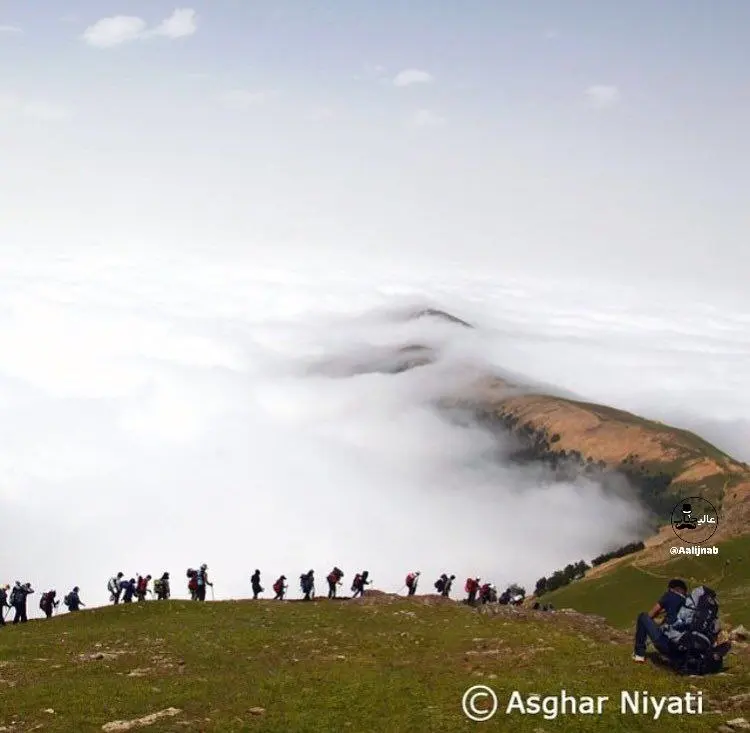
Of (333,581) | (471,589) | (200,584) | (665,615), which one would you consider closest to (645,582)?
(471,589)

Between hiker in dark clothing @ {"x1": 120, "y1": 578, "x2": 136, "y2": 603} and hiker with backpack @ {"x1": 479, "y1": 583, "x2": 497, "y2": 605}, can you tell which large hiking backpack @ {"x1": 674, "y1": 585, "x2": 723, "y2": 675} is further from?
hiker in dark clothing @ {"x1": 120, "y1": 578, "x2": 136, "y2": 603}

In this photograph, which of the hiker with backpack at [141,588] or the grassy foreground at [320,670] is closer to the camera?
the grassy foreground at [320,670]

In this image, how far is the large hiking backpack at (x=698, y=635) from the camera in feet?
71.2

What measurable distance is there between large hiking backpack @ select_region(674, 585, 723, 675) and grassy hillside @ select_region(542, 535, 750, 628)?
53241 millimetres

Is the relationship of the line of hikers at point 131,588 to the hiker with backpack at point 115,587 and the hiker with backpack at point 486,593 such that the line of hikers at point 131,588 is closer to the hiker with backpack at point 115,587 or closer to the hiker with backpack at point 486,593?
the hiker with backpack at point 115,587

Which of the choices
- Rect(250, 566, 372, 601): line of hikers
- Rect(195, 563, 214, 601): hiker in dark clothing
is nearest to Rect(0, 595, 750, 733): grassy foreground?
Rect(250, 566, 372, 601): line of hikers

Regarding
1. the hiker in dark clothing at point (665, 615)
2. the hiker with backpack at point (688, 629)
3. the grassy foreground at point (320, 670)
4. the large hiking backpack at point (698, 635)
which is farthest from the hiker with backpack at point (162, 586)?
the large hiking backpack at point (698, 635)

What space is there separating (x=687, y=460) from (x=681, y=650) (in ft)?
626

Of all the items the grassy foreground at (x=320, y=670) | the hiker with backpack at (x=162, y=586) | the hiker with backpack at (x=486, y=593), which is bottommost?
the hiker with backpack at (x=486, y=593)

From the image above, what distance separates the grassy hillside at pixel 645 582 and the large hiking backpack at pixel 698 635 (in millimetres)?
53241

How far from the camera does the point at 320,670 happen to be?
Answer: 27.0m

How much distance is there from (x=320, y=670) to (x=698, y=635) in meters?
12.3

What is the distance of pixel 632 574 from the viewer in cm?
9762

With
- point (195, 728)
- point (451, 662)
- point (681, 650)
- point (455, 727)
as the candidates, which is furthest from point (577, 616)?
point (195, 728)
